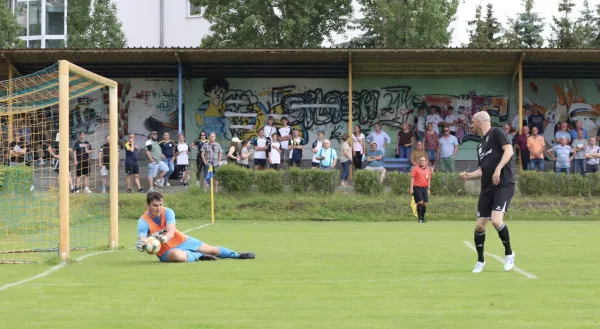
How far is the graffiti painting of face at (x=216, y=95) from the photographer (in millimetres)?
35906

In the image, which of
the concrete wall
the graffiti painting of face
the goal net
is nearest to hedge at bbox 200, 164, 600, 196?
the goal net

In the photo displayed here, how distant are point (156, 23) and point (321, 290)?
164 feet

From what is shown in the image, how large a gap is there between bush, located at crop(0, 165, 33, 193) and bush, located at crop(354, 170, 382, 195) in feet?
32.3

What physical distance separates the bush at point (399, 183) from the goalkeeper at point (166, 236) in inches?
571

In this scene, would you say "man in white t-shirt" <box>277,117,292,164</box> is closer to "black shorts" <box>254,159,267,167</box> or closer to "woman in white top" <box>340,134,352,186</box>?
"black shorts" <box>254,159,267,167</box>

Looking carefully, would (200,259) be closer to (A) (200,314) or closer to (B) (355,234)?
(A) (200,314)

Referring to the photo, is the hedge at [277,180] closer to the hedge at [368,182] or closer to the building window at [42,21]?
the hedge at [368,182]

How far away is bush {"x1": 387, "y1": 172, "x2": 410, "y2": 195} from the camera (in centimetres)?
2758

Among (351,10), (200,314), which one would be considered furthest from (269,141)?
(200,314)

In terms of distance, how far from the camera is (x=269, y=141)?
3181 centimetres

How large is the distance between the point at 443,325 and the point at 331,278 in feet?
11.8

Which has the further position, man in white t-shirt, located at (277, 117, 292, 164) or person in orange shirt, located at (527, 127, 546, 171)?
man in white t-shirt, located at (277, 117, 292, 164)

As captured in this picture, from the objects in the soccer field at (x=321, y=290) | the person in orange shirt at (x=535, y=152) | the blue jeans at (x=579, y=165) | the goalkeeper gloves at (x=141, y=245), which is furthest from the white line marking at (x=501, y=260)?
the blue jeans at (x=579, y=165)

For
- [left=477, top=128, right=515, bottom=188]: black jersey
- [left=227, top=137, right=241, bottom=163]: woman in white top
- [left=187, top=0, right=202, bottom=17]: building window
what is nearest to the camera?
[left=477, top=128, right=515, bottom=188]: black jersey
